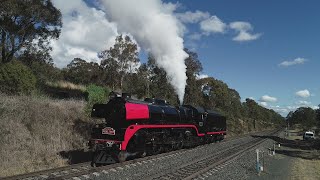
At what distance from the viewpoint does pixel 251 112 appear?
14188 cm

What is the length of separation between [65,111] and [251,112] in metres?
125

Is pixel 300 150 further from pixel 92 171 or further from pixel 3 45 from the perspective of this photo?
pixel 3 45

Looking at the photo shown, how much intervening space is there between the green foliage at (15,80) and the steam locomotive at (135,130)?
853 centimetres

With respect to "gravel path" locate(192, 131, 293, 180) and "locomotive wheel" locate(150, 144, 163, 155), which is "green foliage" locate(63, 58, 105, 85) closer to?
"locomotive wheel" locate(150, 144, 163, 155)

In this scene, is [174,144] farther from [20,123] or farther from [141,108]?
[20,123]

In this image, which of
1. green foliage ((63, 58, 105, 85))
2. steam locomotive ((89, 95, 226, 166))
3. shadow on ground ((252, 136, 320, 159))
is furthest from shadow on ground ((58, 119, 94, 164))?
green foliage ((63, 58, 105, 85))

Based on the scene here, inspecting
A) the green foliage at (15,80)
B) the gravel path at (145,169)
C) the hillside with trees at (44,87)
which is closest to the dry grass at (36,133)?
the hillside with trees at (44,87)

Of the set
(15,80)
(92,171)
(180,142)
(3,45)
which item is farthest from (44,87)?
(92,171)

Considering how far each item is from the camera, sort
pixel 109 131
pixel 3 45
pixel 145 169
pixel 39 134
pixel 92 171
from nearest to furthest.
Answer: pixel 92 171 < pixel 145 169 < pixel 109 131 < pixel 39 134 < pixel 3 45

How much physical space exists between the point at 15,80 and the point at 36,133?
25.6 feet

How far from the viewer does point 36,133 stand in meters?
19.8

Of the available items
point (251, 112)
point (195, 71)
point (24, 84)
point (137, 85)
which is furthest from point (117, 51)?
point (251, 112)

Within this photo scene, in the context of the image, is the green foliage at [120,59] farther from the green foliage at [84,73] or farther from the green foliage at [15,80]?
the green foliage at [15,80]

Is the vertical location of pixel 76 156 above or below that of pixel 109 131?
below
